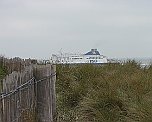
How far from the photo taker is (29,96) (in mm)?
6922

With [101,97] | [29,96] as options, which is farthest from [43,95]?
[101,97]

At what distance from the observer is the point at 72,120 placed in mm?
9555

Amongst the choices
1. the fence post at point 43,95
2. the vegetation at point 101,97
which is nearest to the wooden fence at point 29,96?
the fence post at point 43,95

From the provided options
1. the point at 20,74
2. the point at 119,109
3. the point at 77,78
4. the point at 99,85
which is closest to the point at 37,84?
the point at 20,74

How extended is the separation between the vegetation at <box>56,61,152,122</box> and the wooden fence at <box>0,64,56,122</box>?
43.6 inches

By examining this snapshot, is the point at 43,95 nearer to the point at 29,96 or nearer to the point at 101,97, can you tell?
the point at 29,96

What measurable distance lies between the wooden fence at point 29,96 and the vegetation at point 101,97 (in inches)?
43.6

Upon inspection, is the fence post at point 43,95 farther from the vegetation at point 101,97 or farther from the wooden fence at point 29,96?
the vegetation at point 101,97

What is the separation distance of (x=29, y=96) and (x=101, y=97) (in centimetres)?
334

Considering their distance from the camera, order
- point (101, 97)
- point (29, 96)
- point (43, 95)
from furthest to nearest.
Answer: point (101, 97) → point (43, 95) → point (29, 96)

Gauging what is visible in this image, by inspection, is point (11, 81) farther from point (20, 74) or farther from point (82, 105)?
point (82, 105)

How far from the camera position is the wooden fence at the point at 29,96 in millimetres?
5186

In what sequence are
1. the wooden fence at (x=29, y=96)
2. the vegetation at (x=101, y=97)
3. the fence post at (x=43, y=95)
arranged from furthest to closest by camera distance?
the vegetation at (x=101, y=97) → the fence post at (x=43, y=95) → the wooden fence at (x=29, y=96)

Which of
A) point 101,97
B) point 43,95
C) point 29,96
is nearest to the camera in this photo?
point 29,96
